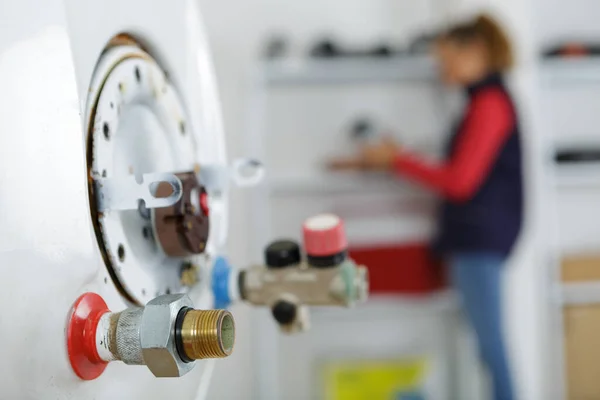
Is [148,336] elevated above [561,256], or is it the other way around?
[148,336]

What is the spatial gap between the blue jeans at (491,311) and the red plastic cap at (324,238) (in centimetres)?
102

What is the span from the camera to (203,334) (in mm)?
295

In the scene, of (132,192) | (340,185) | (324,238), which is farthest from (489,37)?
(132,192)

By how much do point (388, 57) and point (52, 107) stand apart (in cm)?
129

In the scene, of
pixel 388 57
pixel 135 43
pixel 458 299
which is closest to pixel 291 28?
pixel 388 57

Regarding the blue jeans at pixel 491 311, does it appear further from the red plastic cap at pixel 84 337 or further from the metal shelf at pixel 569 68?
the red plastic cap at pixel 84 337

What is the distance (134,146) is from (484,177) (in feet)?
3.70

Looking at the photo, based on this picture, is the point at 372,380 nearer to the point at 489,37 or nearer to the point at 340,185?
the point at 340,185

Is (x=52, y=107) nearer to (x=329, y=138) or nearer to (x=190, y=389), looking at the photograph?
(x=190, y=389)

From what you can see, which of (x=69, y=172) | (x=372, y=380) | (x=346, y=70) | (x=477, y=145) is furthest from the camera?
(x=372, y=380)

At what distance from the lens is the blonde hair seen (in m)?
1.34

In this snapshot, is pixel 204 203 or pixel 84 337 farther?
pixel 204 203

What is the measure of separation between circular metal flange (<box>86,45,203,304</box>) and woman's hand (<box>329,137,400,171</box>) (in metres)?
1.03

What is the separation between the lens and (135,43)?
393mm
